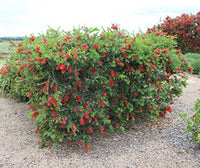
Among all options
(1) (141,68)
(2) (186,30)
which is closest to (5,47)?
(1) (141,68)

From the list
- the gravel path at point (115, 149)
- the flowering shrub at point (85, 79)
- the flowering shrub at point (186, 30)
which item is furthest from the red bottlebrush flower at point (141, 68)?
the flowering shrub at point (186, 30)

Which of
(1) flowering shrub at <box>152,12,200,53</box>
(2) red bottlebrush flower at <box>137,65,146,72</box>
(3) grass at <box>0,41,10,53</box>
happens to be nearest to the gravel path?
(2) red bottlebrush flower at <box>137,65,146,72</box>

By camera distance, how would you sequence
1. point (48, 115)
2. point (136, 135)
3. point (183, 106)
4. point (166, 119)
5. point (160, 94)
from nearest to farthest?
point (48, 115)
point (136, 135)
point (160, 94)
point (166, 119)
point (183, 106)

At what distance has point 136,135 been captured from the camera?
12.0ft

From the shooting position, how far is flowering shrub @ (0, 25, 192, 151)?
9.40 feet

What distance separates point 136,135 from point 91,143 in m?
0.80

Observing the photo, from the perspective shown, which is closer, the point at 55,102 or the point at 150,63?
the point at 55,102

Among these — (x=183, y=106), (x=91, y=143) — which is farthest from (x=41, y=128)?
(x=183, y=106)

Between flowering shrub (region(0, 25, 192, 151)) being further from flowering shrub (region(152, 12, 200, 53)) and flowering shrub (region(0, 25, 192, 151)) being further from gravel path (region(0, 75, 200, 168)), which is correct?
flowering shrub (region(152, 12, 200, 53))

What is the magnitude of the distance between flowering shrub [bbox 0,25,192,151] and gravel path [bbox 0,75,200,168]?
199 millimetres

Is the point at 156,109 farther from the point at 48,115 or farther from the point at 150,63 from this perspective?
the point at 48,115

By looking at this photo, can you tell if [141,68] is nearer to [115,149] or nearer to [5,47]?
[115,149]

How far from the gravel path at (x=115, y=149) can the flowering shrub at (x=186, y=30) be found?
7.81 m

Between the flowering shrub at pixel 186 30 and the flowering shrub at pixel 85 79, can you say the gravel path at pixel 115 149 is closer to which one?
the flowering shrub at pixel 85 79
